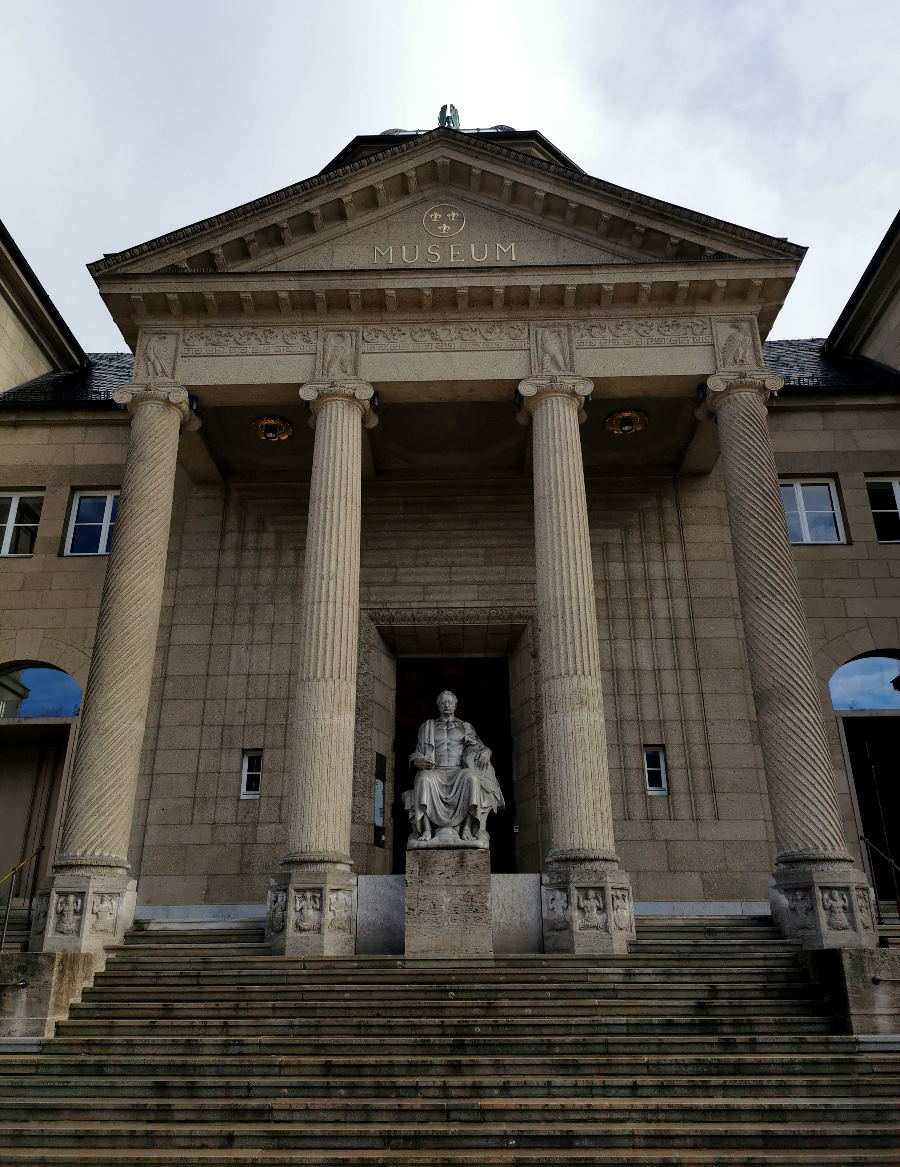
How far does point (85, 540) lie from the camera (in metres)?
21.4

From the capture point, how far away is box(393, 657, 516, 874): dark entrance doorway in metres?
20.8

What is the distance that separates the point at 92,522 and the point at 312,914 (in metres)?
11.7

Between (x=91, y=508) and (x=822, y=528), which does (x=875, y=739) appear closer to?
(x=822, y=528)

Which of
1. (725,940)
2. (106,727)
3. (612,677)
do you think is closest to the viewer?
(725,940)

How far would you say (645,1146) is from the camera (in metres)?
8.06

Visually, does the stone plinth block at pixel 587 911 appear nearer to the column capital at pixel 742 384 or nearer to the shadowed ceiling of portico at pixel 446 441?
the column capital at pixel 742 384

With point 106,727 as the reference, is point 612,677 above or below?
above

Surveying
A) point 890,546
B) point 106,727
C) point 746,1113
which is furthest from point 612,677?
point 746,1113

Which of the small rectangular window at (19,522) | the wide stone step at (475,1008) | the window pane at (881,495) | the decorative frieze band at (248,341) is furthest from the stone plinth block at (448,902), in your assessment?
the window pane at (881,495)

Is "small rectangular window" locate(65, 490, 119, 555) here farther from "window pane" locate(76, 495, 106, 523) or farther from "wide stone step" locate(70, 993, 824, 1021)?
"wide stone step" locate(70, 993, 824, 1021)

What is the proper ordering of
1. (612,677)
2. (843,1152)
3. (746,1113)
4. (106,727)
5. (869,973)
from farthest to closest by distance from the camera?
(612,677)
(106,727)
(869,973)
(746,1113)
(843,1152)

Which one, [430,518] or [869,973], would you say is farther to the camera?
[430,518]

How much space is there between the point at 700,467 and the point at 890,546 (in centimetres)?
428

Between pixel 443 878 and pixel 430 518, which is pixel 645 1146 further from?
pixel 430 518
